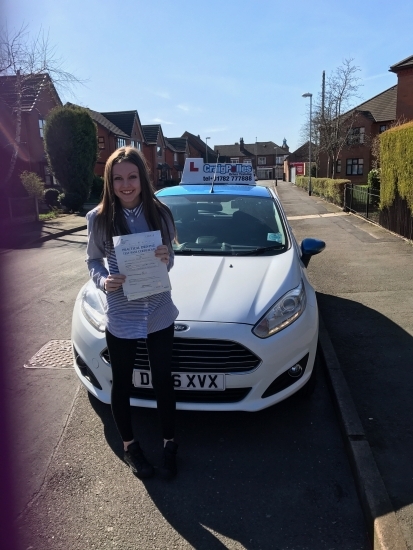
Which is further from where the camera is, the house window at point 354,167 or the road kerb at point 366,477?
the house window at point 354,167

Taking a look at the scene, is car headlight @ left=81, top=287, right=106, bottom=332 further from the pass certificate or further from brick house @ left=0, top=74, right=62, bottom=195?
brick house @ left=0, top=74, right=62, bottom=195

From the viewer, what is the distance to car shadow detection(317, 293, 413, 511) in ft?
9.07

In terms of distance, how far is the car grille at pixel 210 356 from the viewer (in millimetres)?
2945

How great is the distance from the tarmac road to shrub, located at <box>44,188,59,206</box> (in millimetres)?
22737

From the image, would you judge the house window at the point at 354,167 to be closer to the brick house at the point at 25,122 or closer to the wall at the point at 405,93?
the wall at the point at 405,93

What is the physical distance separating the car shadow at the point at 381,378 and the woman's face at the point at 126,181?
6.99 ft

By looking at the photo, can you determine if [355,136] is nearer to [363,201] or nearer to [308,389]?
[363,201]

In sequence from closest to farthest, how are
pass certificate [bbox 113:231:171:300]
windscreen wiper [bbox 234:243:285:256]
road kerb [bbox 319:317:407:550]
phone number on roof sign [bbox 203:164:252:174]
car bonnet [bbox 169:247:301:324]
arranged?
road kerb [bbox 319:317:407:550] < pass certificate [bbox 113:231:171:300] < car bonnet [bbox 169:247:301:324] < windscreen wiper [bbox 234:243:285:256] < phone number on roof sign [bbox 203:164:252:174]

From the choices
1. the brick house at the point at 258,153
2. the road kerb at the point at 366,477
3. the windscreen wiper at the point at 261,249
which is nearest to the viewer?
the road kerb at the point at 366,477

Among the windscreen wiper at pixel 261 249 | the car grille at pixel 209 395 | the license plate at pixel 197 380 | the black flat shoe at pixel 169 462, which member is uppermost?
the windscreen wiper at pixel 261 249

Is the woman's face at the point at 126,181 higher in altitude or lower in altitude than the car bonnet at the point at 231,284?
higher

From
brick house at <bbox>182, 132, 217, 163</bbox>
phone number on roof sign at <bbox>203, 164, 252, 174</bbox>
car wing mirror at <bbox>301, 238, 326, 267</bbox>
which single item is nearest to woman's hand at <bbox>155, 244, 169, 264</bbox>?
car wing mirror at <bbox>301, 238, 326, 267</bbox>

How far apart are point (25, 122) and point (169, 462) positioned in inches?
1228

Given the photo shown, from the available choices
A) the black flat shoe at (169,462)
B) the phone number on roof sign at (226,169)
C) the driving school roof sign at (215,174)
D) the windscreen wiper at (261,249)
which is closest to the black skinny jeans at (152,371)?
the black flat shoe at (169,462)
